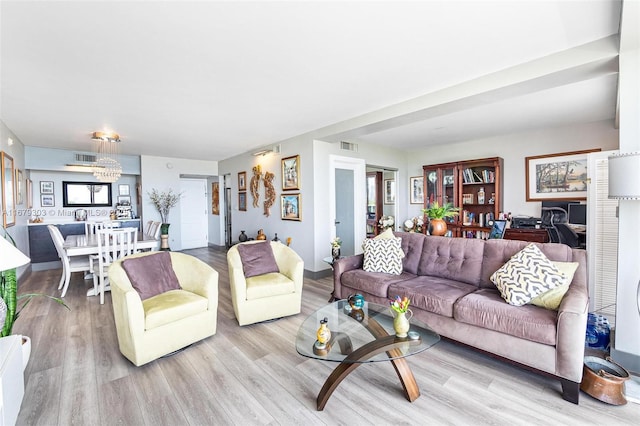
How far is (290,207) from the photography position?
523 cm

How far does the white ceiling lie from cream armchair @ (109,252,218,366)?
1739mm

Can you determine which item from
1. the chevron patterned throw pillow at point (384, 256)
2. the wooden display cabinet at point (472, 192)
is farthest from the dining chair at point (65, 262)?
the wooden display cabinet at point (472, 192)

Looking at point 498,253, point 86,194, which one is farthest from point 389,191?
point 86,194

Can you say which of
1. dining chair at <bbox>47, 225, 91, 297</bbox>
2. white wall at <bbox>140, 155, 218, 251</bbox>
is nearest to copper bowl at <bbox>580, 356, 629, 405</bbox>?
dining chair at <bbox>47, 225, 91, 297</bbox>

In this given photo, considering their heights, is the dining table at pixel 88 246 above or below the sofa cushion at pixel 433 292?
above

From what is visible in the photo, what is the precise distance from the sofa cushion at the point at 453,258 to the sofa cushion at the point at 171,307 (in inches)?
91.3

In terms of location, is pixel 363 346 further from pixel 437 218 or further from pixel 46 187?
pixel 46 187

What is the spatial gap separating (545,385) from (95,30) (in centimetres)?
386

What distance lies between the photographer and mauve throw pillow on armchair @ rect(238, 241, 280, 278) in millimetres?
3315

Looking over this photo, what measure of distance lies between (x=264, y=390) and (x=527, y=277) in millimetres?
2130

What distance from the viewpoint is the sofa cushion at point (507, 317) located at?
198cm

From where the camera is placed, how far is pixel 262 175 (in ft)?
19.5

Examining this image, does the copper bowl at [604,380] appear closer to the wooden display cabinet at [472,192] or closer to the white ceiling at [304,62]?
the white ceiling at [304,62]

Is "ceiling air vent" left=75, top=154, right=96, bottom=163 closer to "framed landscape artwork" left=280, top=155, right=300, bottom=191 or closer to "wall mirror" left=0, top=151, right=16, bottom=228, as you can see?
"wall mirror" left=0, top=151, right=16, bottom=228
